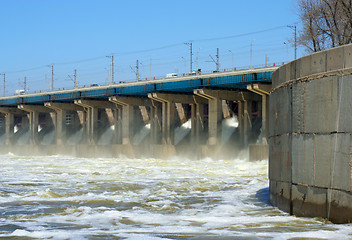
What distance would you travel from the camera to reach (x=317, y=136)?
1451 centimetres

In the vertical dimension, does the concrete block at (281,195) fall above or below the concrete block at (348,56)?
below

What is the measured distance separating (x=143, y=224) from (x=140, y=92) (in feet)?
211

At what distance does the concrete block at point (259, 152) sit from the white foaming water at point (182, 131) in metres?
22.8

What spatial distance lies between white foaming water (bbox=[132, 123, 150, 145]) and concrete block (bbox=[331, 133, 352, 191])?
71.5m

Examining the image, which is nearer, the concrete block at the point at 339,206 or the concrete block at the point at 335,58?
the concrete block at the point at 339,206

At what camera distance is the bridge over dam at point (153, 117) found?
6694cm

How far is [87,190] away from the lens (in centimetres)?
2588

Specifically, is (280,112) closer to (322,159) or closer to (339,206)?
(322,159)

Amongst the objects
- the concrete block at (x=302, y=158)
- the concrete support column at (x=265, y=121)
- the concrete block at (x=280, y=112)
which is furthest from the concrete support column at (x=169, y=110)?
the concrete block at (x=302, y=158)

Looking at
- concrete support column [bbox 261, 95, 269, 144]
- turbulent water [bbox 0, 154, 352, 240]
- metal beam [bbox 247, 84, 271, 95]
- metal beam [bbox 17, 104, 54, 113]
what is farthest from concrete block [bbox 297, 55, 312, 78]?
metal beam [bbox 17, 104, 54, 113]

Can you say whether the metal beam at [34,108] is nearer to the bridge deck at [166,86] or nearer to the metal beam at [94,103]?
the bridge deck at [166,86]

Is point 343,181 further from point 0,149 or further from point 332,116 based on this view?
point 0,149

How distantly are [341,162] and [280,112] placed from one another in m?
3.54

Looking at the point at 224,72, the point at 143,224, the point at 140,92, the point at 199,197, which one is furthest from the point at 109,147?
the point at 143,224
